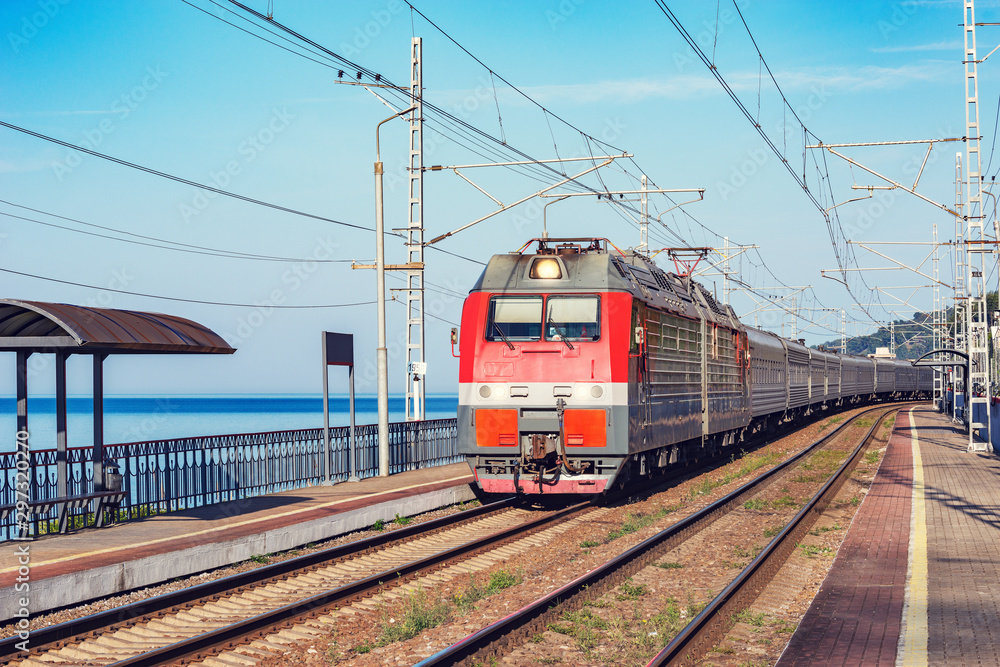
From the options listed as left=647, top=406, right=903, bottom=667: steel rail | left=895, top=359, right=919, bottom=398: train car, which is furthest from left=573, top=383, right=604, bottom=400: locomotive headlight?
left=895, top=359, right=919, bottom=398: train car

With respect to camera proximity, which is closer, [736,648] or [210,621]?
[736,648]

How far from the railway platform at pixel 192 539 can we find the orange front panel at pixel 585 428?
2.86 m

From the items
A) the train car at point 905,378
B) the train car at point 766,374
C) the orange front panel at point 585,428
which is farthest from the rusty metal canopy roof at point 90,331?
the train car at point 905,378

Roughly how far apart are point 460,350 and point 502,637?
8.12 m

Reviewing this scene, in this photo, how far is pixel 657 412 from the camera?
56.3ft

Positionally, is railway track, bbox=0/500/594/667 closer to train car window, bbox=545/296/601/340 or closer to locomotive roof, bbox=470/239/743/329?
train car window, bbox=545/296/601/340

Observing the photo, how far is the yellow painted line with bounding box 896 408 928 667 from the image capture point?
7320 mm

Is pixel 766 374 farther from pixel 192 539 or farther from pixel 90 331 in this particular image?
pixel 90 331

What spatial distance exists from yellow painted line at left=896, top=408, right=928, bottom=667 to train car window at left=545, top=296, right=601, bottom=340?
5.51m

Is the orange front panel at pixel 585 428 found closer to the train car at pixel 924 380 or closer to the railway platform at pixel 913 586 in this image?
the railway platform at pixel 913 586

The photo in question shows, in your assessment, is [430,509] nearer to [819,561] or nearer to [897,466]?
[819,561]

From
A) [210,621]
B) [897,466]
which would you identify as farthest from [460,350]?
[897,466]

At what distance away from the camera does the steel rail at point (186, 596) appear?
7.98 meters

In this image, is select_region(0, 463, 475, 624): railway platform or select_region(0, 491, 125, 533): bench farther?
select_region(0, 491, 125, 533): bench
